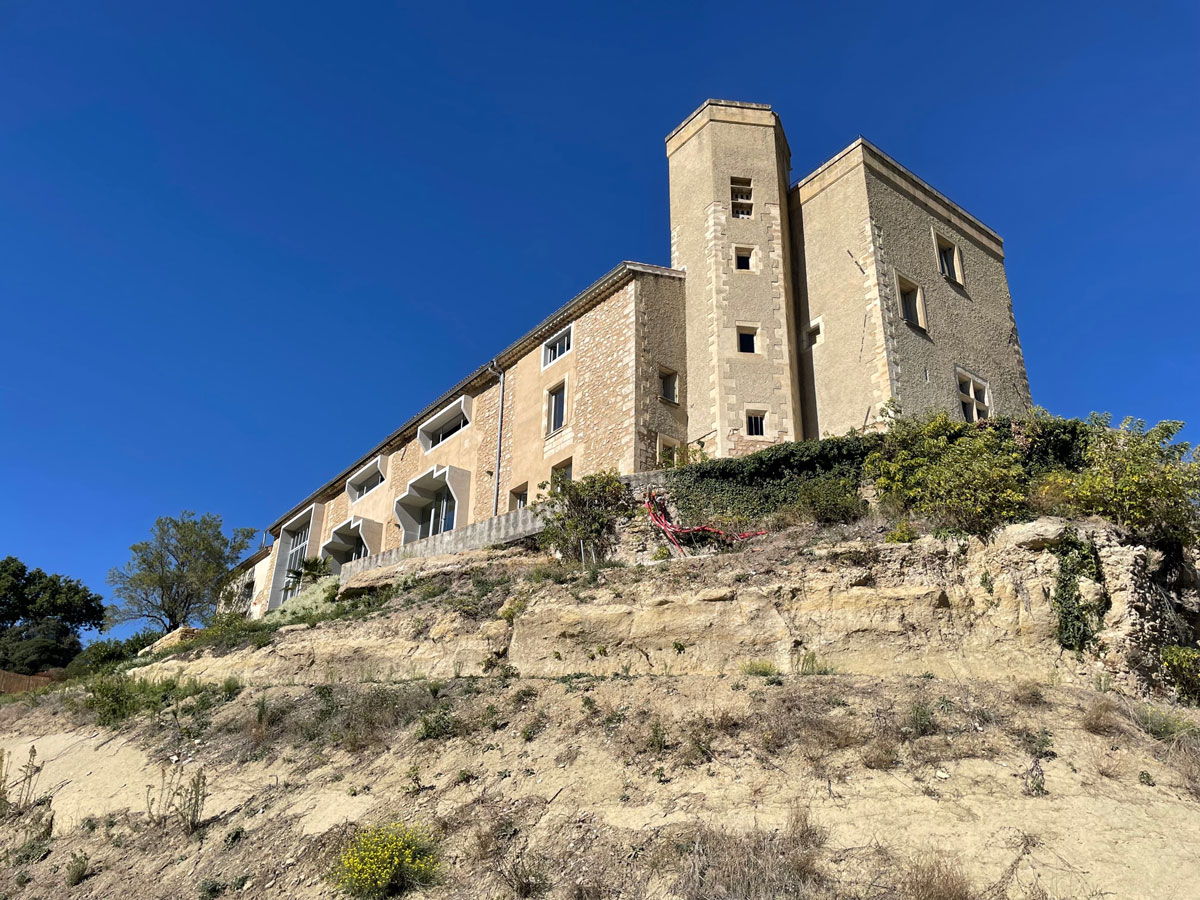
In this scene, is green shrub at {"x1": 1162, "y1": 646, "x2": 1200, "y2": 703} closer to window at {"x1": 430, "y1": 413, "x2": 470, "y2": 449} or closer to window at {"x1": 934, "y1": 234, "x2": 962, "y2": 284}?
window at {"x1": 934, "y1": 234, "x2": 962, "y2": 284}

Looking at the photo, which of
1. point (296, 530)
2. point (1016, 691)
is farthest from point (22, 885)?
point (296, 530)

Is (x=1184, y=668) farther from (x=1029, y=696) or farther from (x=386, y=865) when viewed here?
(x=386, y=865)

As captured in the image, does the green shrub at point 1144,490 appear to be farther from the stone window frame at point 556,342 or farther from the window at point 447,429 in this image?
the window at point 447,429

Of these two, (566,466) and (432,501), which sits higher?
(432,501)

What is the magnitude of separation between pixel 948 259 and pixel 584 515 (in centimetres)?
1447

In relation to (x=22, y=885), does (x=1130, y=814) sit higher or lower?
higher

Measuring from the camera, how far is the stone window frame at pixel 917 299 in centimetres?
2298

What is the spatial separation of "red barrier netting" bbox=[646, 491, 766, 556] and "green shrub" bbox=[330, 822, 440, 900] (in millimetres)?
9383

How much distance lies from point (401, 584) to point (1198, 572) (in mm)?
13916

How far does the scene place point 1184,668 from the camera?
10.7 meters

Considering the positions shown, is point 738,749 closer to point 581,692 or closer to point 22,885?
point 581,692

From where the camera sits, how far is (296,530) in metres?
38.7

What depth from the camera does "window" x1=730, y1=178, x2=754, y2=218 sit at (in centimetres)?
2512

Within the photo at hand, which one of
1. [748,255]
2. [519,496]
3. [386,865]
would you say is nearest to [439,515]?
[519,496]
